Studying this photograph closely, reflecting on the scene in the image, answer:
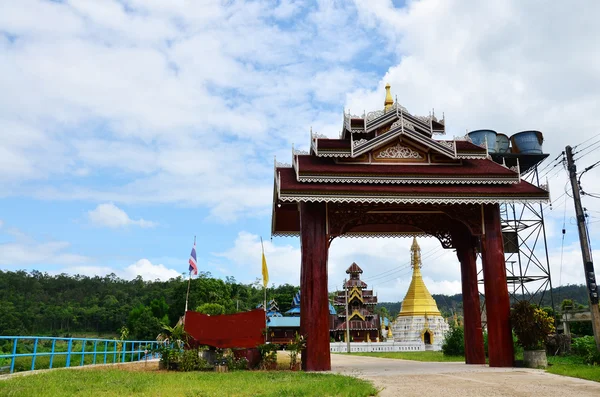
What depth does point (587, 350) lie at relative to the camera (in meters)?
17.5

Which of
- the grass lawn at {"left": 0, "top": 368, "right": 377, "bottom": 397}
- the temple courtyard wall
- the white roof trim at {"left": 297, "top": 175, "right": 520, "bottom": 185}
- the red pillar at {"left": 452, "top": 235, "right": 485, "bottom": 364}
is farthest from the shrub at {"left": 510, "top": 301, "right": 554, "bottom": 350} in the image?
the temple courtyard wall

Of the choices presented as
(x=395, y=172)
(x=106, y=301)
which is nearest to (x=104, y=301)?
(x=106, y=301)

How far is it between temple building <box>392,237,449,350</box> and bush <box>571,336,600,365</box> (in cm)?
2297

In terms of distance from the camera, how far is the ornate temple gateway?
14.6 m

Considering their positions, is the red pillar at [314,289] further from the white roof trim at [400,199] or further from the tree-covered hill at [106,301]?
the tree-covered hill at [106,301]

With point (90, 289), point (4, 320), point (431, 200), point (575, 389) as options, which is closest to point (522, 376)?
point (575, 389)

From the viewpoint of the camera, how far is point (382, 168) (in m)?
15.9

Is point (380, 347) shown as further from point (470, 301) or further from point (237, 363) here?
point (237, 363)

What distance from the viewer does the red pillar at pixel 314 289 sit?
45.9 feet

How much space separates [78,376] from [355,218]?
863 centimetres

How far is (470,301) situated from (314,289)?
6.52 meters

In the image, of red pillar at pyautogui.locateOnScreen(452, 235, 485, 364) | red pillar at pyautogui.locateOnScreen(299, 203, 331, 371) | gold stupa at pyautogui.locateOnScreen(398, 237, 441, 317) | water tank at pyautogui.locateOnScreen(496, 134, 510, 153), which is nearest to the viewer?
red pillar at pyautogui.locateOnScreen(299, 203, 331, 371)

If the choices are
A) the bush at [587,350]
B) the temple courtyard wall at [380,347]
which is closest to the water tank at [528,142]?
the bush at [587,350]

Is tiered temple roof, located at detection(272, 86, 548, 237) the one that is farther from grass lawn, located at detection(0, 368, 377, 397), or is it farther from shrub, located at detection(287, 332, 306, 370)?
grass lawn, located at detection(0, 368, 377, 397)
